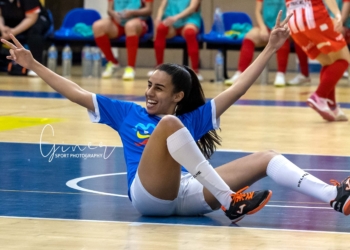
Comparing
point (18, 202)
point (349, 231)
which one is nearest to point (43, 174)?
point (18, 202)

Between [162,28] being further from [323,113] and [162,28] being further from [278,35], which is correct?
[278,35]

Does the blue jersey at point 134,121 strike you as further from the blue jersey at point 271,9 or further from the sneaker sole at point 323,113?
the blue jersey at point 271,9

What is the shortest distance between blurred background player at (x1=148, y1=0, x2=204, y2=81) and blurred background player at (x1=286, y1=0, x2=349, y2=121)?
3977 millimetres

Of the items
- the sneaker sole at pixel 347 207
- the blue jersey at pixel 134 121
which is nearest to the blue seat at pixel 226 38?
the blue jersey at pixel 134 121

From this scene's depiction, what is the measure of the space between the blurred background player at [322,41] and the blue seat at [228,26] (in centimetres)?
416

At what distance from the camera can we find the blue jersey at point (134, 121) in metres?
3.40

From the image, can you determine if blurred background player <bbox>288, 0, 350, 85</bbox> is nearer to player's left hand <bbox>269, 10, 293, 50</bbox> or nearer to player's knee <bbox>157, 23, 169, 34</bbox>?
player's knee <bbox>157, 23, 169, 34</bbox>

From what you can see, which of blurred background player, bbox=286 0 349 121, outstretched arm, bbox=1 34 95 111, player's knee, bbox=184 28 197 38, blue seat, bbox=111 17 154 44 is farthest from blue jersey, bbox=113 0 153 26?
outstretched arm, bbox=1 34 95 111

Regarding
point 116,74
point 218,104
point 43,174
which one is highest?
point 218,104

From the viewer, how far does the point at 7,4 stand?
36.2ft

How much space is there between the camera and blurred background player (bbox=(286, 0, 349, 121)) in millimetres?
6750

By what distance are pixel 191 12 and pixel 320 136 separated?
5008mm

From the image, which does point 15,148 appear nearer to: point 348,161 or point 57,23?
point 348,161

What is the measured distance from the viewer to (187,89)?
3449mm
